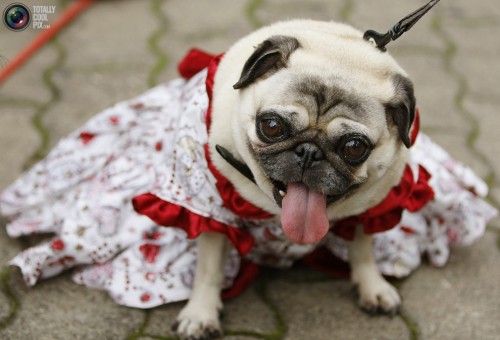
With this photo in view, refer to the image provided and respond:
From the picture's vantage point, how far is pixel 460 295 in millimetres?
1743

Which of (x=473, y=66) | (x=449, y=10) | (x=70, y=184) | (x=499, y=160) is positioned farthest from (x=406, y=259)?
(x=449, y=10)

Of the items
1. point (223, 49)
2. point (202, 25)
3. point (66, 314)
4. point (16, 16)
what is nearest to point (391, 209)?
point (66, 314)

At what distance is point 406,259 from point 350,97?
63 centimetres

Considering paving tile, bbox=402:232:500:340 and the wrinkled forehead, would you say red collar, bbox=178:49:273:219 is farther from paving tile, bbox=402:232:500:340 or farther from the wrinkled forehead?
paving tile, bbox=402:232:500:340

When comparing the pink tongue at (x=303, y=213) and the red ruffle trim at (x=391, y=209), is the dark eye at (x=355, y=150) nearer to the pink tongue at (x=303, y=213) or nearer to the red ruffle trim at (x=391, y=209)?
the pink tongue at (x=303, y=213)

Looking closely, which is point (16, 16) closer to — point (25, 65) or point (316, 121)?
point (25, 65)

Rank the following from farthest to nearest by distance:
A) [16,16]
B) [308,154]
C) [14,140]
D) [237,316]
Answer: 1. [14,140]
2. [16,16]
3. [237,316]
4. [308,154]

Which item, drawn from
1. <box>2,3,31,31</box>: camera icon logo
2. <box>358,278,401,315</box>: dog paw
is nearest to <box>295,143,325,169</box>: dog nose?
<box>358,278,401,315</box>: dog paw

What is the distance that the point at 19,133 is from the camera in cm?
213

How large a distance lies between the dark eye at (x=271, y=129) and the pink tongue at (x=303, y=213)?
0.31 ft

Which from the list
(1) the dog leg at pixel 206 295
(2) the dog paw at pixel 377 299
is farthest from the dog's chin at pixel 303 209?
(2) the dog paw at pixel 377 299

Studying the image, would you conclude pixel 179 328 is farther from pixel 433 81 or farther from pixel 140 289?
pixel 433 81

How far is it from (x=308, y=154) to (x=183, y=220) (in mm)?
360

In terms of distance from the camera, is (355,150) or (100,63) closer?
(355,150)
